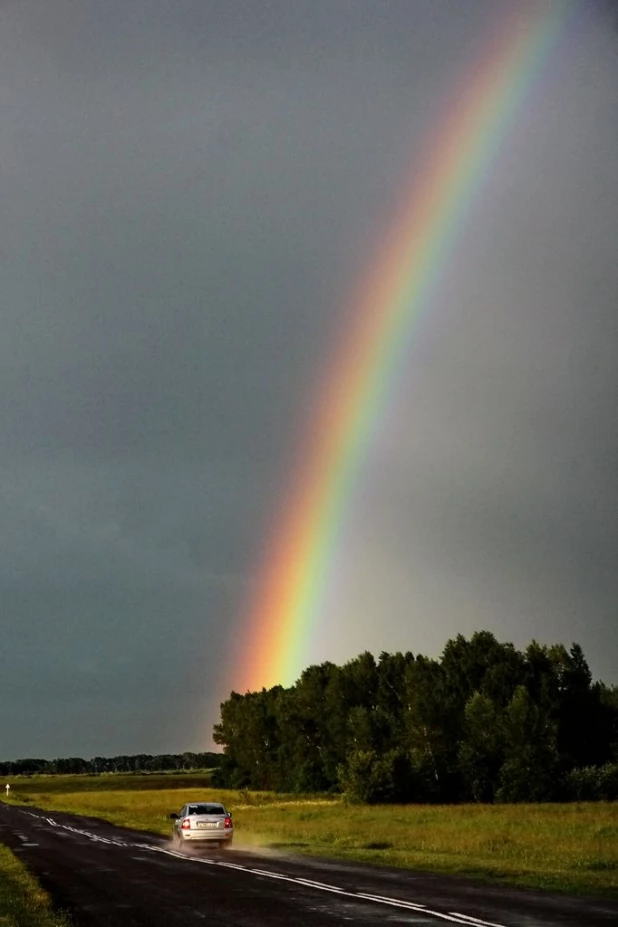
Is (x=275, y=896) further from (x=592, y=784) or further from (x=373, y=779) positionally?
(x=592, y=784)

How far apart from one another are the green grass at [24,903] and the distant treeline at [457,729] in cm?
4987

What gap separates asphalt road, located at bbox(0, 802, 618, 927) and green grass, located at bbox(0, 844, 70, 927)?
1.43 ft

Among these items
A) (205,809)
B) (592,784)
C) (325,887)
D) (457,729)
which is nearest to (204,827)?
(205,809)

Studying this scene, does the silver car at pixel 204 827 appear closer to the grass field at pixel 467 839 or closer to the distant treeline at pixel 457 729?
the grass field at pixel 467 839

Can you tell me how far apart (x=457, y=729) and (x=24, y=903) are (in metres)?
78.2

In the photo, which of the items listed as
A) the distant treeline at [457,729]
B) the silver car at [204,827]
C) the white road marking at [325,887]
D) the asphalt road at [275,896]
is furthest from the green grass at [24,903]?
the distant treeline at [457,729]

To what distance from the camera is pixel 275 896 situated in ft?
67.9

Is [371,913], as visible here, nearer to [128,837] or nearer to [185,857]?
[185,857]

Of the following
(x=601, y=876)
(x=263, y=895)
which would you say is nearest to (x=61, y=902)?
(x=263, y=895)

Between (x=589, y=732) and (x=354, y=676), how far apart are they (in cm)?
3791

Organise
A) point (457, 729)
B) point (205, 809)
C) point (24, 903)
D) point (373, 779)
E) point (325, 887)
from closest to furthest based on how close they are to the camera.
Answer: point (24, 903)
point (325, 887)
point (205, 809)
point (373, 779)
point (457, 729)

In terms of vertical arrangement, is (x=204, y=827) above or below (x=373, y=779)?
below

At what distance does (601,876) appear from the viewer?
77.0 ft

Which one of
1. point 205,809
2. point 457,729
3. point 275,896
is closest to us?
point 275,896
